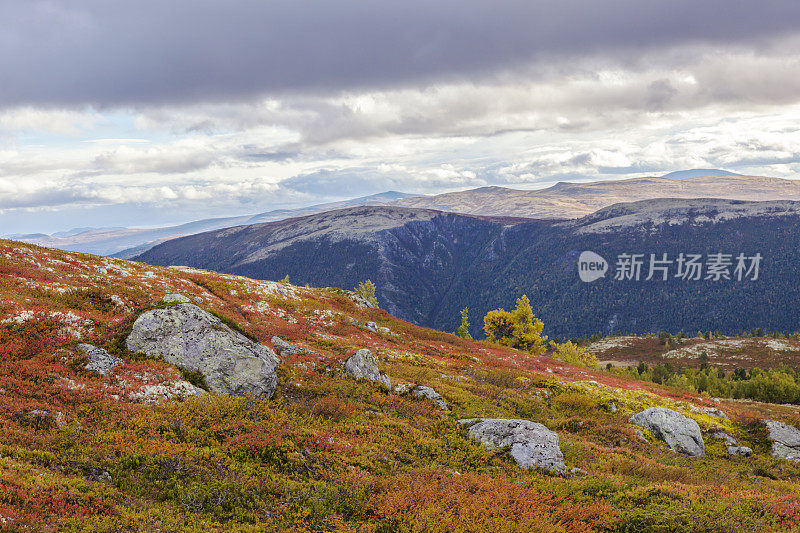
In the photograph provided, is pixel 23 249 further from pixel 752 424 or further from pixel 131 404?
pixel 752 424

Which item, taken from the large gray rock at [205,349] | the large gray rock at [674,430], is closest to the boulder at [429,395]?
the large gray rock at [205,349]

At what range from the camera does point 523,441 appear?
17.7 metres

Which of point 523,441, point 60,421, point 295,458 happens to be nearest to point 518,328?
point 523,441

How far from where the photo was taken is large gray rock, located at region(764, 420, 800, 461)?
999 inches

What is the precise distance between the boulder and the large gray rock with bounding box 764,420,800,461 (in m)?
21.7

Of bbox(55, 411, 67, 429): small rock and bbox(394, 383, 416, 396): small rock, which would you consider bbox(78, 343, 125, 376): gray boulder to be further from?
bbox(394, 383, 416, 396): small rock

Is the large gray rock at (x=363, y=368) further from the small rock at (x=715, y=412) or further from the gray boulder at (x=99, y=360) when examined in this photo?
the small rock at (x=715, y=412)

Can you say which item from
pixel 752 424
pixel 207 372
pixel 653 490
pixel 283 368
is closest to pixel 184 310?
pixel 207 372

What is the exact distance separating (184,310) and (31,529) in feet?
43.2

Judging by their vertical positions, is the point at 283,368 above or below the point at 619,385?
above

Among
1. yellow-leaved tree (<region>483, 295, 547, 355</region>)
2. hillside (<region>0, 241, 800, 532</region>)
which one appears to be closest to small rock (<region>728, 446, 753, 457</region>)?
hillside (<region>0, 241, 800, 532</region>)

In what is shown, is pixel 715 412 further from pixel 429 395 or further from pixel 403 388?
pixel 403 388

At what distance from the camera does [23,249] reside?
35281 mm

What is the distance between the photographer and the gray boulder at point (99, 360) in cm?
1728
